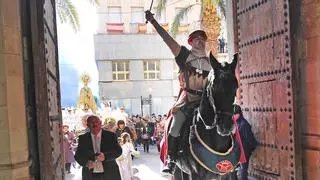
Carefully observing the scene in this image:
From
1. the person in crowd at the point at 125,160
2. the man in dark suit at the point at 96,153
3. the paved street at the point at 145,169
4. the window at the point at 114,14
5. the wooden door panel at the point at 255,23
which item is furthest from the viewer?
the window at the point at 114,14

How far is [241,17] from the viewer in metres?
6.42

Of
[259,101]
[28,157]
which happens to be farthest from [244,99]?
[28,157]

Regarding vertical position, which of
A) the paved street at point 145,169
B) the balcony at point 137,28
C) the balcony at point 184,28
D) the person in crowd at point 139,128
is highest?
the balcony at point 137,28

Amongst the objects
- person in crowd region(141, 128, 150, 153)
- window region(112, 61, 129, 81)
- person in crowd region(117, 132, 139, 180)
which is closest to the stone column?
person in crowd region(117, 132, 139, 180)

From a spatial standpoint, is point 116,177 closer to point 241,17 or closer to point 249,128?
point 249,128

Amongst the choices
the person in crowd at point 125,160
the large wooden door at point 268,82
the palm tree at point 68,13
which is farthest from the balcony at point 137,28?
the large wooden door at point 268,82

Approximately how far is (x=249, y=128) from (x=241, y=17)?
5.54ft

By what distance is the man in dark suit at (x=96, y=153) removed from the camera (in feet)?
17.6

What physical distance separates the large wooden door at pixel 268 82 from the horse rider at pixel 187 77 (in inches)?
36.3

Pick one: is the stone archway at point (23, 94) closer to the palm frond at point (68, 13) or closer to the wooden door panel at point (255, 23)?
the wooden door panel at point (255, 23)

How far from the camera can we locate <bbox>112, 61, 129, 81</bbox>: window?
1254 inches

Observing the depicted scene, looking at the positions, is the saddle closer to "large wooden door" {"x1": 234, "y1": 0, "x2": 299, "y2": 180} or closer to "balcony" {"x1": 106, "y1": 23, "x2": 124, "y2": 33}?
"large wooden door" {"x1": 234, "y1": 0, "x2": 299, "y2": 180}

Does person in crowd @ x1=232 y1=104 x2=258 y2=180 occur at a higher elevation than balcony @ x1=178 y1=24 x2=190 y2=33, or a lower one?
lower

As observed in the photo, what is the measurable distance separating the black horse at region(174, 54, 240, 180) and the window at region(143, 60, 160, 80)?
27.2 meters
